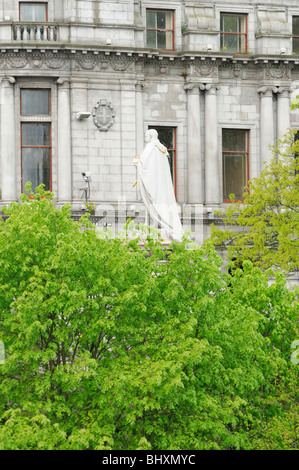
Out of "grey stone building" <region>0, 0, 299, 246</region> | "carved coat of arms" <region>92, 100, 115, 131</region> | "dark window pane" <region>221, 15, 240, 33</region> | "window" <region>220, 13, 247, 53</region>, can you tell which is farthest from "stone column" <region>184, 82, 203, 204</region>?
"carved coat of arms" <region>92, 100, 115, 131</region>

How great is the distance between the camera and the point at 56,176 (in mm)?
49250

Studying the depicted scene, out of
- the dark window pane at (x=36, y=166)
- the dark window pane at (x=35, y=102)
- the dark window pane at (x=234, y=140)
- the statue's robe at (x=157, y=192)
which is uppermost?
the dark window pane at (x=35, y=102)

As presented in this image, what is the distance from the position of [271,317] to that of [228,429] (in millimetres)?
4399

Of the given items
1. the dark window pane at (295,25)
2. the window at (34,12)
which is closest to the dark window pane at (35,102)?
the window at (34,12)

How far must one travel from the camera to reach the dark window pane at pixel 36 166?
49.5 meters

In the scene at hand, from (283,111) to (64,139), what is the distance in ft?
37.1

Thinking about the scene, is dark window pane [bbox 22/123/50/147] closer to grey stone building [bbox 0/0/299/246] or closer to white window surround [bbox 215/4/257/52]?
grey stone building [bbox 0/0/299/246]

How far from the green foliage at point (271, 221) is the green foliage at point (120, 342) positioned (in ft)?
47.2

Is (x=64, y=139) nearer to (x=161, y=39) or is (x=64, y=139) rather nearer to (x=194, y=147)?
(x=194, y=147)

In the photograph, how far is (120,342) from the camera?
2739cm

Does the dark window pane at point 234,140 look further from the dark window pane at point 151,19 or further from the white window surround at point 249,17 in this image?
the dark window pane at point 151,19

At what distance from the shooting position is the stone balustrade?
48.1 metres

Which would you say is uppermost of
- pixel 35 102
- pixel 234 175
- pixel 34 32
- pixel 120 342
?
pixel 34 32

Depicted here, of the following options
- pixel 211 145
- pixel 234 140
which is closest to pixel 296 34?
pixel 234 140
